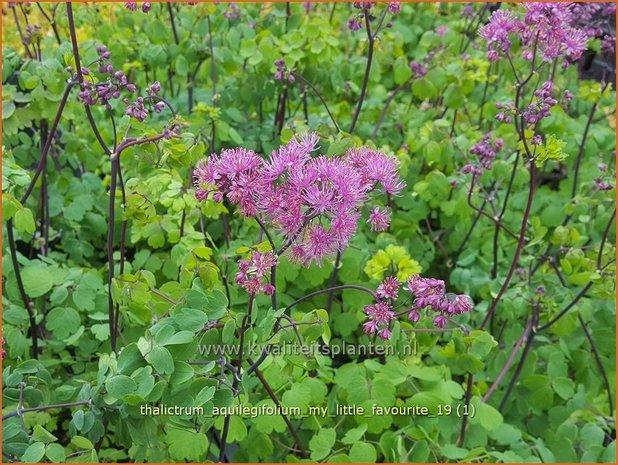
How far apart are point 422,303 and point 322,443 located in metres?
0.59

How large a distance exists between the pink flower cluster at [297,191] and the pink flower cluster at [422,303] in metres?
0.15

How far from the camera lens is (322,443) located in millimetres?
1681

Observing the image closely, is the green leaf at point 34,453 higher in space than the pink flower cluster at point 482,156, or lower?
lower

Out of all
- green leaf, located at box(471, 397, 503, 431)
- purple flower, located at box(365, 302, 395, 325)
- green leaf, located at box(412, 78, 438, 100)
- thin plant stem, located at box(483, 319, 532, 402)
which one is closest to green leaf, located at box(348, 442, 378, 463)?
green leaf, located at box(471, 397, 503, 431)

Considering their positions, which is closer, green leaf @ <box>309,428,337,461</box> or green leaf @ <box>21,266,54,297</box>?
green leaf @ <box>309,428,337,461</box>

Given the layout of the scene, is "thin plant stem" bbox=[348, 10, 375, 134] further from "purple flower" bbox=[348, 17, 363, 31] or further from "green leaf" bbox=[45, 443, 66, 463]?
"green leaf" bbox=[45, 443, 66, 463]

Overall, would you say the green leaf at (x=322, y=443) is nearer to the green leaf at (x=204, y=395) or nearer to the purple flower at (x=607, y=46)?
the green leaf at (x=204, y=395)

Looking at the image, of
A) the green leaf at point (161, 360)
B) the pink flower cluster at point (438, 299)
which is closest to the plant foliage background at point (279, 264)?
the green leaf at point (161, 360)

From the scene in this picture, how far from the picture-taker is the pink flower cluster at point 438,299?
125cm

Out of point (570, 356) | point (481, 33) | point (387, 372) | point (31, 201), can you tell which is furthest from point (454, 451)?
point (31, 201)

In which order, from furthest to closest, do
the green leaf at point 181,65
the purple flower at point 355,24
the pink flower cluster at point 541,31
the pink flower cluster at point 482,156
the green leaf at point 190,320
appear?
the green leaf at point 181,65 → the pink flower cluster at point 482,156 → the purple flower at point 355,24 → the pink flower cluster at point 541,31 → the green leaf at point 190,320

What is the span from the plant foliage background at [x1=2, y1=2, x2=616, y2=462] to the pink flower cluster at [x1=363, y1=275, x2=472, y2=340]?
0.26ft

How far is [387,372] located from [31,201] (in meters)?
1.28

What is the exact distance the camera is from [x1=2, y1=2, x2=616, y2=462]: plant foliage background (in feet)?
4.63
